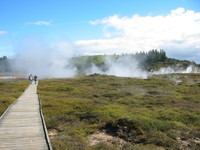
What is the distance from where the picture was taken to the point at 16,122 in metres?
14.4

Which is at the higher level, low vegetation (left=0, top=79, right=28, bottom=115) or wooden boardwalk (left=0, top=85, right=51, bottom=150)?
low vegetation (left=0, top=79, right=28, bottom=115)

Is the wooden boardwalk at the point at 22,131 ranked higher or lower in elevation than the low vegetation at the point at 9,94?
lower

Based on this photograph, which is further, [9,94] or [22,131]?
[9,94]

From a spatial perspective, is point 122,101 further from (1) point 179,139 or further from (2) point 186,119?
(1) point 179,139

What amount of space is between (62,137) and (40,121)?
2.54 meters

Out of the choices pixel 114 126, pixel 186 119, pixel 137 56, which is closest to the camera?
pixel 114 126

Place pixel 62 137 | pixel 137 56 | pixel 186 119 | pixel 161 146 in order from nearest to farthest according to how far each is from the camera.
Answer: pixel 161 146 → pixel 62 137 → pixel 186 119 → pixel 137 56

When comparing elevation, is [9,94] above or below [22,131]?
above

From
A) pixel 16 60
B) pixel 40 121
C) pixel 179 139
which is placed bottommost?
pixel 179 139

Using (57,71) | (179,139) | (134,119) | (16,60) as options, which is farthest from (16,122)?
(16,60)

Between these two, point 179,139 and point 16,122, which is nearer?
point 179,139

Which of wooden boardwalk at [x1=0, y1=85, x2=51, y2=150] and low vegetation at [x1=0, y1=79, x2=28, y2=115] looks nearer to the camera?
wooden boardwalk at [x1=0, y1=85, x2=51, y2=150]

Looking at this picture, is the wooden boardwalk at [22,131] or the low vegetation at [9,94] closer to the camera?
the wooden boardwalk at [22,131]

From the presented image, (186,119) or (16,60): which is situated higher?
(16,60)
